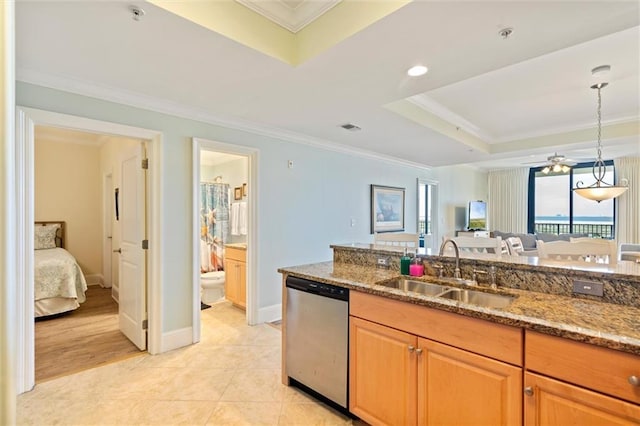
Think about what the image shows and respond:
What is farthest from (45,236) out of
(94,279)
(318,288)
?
(318,288)

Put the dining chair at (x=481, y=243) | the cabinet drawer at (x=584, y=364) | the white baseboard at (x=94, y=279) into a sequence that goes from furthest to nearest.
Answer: the white baseboard at (x=94, y=279) < the dining chair at (x=481, y=243) < the cabinet drawer at (x=584, y=364)

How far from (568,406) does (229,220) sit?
4846 millimetres

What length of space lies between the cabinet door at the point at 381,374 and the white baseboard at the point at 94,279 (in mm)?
5619

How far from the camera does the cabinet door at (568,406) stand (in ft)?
3.66

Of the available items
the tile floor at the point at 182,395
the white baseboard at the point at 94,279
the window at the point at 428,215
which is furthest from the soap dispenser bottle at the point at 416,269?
the white baseboard at the point at 94,279

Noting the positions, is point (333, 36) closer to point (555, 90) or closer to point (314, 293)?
point (314, 293)

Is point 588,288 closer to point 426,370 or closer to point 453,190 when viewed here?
point 426,370

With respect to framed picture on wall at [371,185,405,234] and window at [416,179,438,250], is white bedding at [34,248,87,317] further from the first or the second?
window at [416,179,438,250]

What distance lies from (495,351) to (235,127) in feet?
10.4

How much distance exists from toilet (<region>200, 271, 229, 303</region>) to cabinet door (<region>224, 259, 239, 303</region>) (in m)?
0.12

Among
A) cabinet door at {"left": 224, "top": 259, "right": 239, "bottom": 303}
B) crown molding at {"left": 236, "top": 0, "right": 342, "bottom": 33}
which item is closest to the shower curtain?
cabinet door at {"left": 224, "top": 259, "right": 239, "bottom": 303}

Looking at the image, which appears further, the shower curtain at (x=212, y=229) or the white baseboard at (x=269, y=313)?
the shower curtain at (x=212, y=229)

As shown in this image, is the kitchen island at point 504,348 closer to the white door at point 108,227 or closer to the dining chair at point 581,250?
the dining chair at point 581,250

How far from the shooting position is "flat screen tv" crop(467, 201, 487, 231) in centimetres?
793
